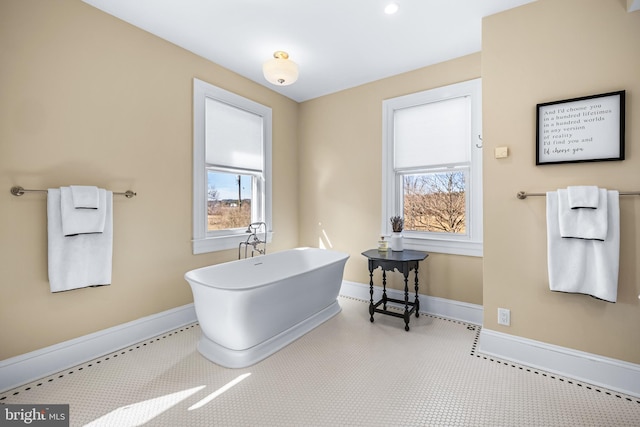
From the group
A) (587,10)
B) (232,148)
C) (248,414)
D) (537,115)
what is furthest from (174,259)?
(587,10)

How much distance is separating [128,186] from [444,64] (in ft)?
10.7

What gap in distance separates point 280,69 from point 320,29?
481mm

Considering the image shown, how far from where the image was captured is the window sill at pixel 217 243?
3002mm

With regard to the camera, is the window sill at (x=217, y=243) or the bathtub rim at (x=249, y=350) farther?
the window sill at (x=217, y=243)

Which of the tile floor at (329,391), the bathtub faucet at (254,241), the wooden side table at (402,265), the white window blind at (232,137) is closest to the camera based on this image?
the tile floor at (329,391)

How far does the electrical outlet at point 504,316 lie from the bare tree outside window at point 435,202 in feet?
3.08

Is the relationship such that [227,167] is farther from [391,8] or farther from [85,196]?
[391,8]

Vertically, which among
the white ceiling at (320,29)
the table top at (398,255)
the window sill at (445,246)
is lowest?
the table top at (398,255)

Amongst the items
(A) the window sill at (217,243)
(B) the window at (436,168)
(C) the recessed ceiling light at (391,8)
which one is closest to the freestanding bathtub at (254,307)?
(A) the window sill at (217,243)

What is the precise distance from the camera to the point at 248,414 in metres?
1.69

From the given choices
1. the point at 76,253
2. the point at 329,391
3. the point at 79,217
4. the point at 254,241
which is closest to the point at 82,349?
the point at 76,253

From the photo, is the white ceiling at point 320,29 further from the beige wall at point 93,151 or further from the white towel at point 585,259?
the white towel at point 585,259

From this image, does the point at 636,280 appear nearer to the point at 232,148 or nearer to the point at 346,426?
the point at 346,426

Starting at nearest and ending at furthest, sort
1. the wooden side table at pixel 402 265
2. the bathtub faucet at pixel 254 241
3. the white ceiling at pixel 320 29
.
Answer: the white ceiling at pixel 320 29 < the wooden side table at pixel 402 265 < the bathtub faucet at pixel 254 241
